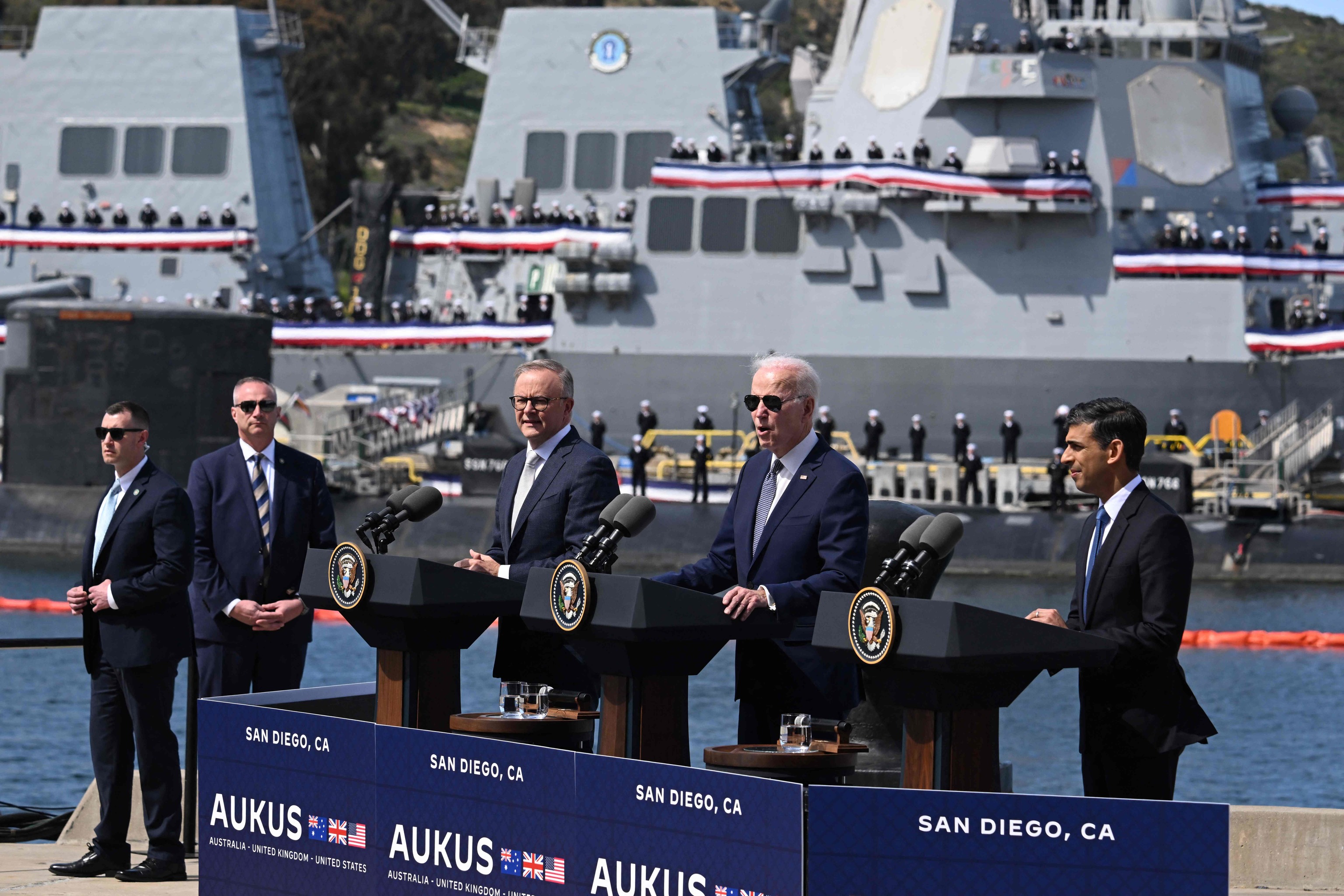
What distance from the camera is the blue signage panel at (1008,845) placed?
4762 mm

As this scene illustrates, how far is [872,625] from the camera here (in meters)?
5.16

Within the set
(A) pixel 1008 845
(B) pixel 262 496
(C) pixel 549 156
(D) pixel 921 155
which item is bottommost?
(A) pixel 1008 845

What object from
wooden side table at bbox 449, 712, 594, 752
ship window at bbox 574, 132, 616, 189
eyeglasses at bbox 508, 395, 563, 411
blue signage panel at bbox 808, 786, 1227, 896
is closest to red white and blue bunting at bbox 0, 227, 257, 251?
ship window at bbox 574, 132, 616, 189

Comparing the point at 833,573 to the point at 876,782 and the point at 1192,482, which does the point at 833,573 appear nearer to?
the point at 876,782

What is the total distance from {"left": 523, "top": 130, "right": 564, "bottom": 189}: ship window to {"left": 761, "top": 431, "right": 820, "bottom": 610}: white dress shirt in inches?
1470

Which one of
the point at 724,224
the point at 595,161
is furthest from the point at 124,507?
the point at 595,161

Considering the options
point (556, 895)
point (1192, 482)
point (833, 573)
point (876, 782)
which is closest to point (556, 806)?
point (556, 895)

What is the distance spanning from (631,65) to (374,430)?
11.6 meters

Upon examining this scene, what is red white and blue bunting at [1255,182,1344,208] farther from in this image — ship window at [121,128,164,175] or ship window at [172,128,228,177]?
ship window at [121,128,164,175]

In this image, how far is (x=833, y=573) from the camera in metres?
6.19

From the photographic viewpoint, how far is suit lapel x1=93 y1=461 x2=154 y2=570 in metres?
7.91

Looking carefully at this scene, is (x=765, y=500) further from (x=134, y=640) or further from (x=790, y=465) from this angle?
(x=134, y=640)

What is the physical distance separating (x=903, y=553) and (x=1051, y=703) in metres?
16.0

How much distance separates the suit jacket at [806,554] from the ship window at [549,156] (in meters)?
37.3
